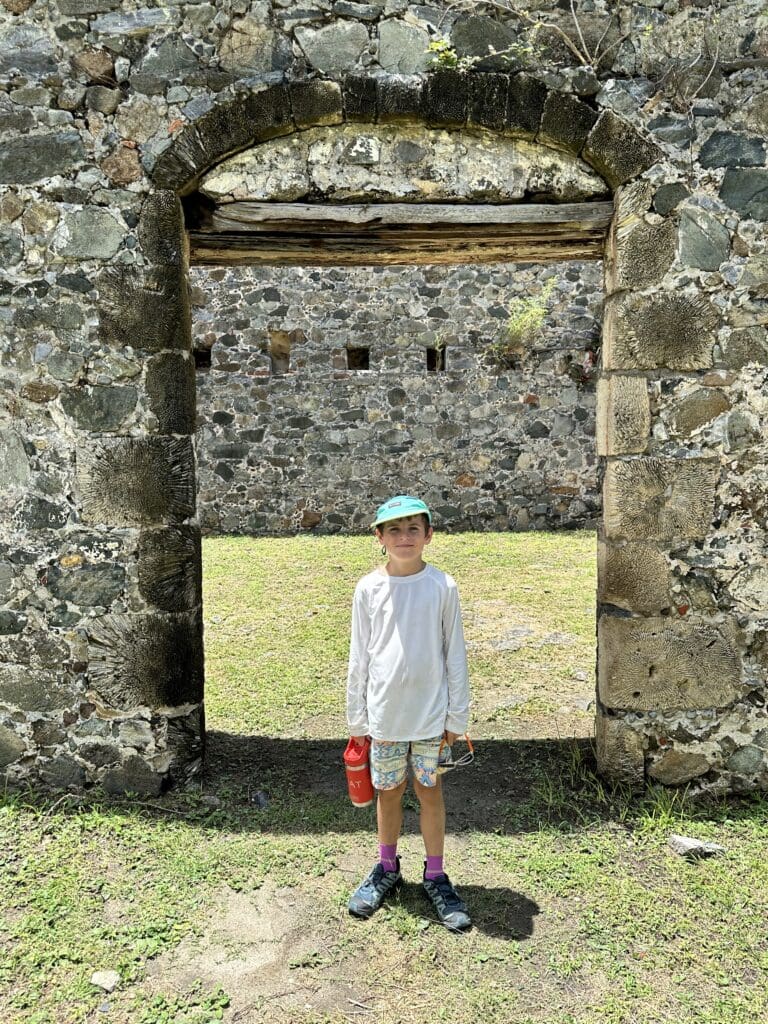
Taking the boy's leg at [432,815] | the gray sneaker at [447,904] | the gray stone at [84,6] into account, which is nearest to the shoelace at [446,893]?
the gray sneaker at [447,904]

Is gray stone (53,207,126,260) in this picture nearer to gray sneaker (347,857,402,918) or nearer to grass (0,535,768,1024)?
grass (0,535,768,1024)

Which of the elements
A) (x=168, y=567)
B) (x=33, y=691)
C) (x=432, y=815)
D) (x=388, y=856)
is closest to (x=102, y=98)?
(x=168, y=567)

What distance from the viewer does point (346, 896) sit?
2.78 m

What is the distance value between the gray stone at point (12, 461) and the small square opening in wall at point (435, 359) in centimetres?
709

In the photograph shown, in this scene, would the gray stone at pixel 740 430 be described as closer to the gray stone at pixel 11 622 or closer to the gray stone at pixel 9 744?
the gray stone at pixel 11 622

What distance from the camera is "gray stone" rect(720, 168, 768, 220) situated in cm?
319

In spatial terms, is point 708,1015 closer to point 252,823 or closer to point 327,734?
point 252,823

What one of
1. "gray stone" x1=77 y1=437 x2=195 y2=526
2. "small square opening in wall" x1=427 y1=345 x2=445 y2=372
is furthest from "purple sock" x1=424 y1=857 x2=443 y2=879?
"small square opening in wall" x1=427 y1=345 x2=445 y2=372

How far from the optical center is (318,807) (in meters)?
3.39

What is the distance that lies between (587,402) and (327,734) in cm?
691

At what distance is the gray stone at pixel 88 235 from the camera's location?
322 centimetres

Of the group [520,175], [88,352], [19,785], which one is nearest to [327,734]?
[19,785]

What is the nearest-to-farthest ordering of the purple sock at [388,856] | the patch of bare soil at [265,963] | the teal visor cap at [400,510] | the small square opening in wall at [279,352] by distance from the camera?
the patch of bare soil at [265,963] < the teal visor cap at [400,510] < the purple sock at [388,856] < the small square opening in wall at [279,352]

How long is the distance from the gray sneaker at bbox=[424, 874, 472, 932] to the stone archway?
1096 millimetres
